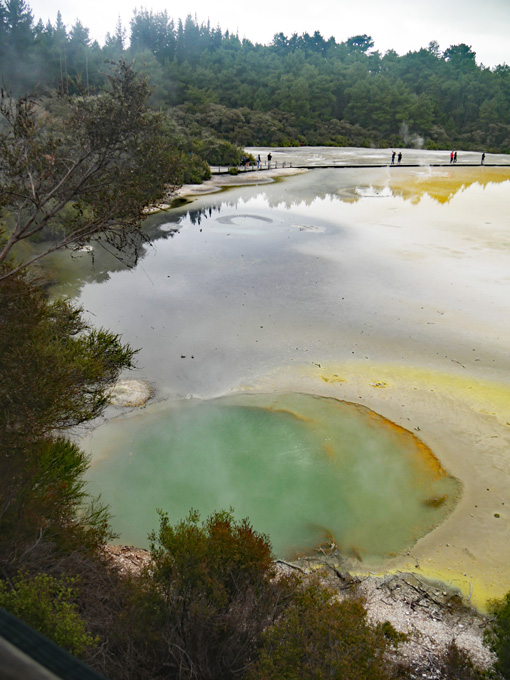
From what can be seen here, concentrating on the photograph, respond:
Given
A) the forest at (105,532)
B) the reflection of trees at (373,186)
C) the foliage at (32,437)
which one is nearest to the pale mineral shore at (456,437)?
the forest at (105,532)

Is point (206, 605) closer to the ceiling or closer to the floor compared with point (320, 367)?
closer to the ceiling

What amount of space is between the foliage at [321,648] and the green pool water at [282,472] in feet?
9.94

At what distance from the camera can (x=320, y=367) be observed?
45.3 feet

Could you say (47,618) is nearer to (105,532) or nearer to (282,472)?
(105,532)

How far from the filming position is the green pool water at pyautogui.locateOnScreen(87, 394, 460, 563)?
8.83m

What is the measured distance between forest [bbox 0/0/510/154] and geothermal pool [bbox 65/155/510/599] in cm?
4091

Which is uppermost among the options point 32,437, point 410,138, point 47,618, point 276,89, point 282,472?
point 276,89

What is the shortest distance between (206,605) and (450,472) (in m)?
6.52

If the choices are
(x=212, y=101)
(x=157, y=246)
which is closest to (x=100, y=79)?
(x=212, y=101)

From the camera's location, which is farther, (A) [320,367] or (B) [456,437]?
(A) [320,367]

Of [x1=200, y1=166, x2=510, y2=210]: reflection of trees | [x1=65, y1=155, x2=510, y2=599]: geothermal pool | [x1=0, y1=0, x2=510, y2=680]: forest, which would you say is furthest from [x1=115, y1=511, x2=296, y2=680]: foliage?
[x1=200, y1=166, x2=510, y2=210]: reflection of trees

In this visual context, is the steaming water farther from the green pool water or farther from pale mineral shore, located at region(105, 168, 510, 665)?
pale mineral shore, located at region(105, 168, 510, 665)

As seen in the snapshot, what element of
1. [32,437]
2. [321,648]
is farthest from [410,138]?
[321,648]

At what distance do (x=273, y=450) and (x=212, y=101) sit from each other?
78997 mm
